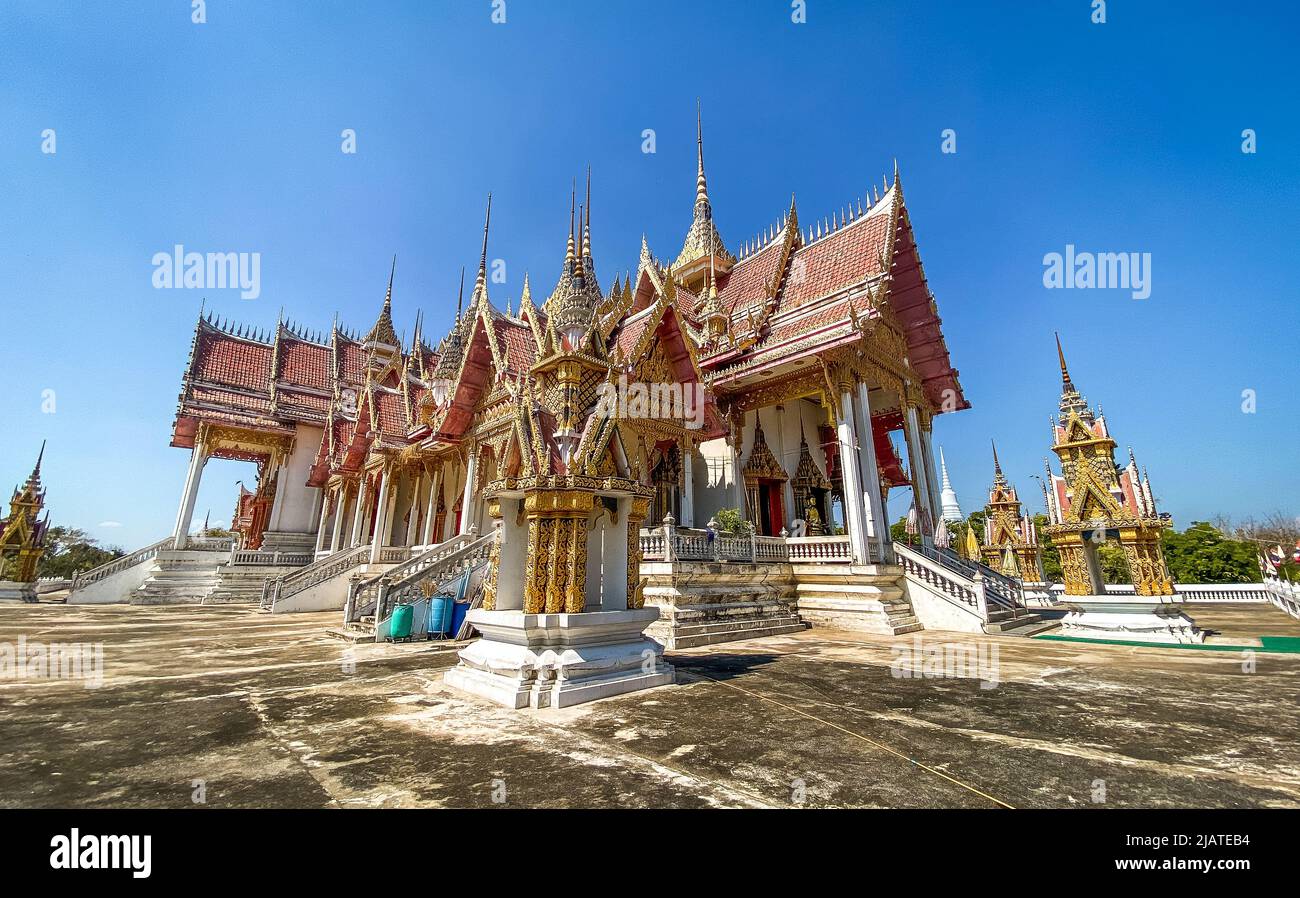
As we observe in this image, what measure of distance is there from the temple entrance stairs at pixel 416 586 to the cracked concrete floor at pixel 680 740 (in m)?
2.84

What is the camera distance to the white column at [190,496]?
20250 mm

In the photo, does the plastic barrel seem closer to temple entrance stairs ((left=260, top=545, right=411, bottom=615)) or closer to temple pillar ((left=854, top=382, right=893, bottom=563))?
temple entrance stairs ((left=260, top=545, right=411, bottom=615))

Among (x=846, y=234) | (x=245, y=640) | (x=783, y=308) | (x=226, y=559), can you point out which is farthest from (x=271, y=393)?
(x=846, y=234)

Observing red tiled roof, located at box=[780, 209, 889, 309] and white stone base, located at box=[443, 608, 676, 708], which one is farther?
red tiled roof, located at box=[780, 209, 889, 309]

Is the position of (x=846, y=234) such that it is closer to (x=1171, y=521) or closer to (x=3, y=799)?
(x=1171, y=521)

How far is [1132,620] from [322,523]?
93.0ft

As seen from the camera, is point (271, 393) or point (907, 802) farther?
point (271, 393)

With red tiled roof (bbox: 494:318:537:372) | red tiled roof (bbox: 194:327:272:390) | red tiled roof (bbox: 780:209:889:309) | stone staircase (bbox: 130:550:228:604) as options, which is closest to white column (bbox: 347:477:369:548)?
stone staircase (bbox: 130:550:228:604)

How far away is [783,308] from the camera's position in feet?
50.6

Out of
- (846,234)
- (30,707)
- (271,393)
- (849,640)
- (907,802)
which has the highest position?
(846,234)

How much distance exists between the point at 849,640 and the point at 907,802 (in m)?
7.35

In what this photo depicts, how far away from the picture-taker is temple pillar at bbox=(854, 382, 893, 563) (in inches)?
463

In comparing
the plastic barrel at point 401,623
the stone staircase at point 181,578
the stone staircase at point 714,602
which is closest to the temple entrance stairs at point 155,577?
the stone staircase at point 181,578

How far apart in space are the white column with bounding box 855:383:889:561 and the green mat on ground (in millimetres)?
3335
